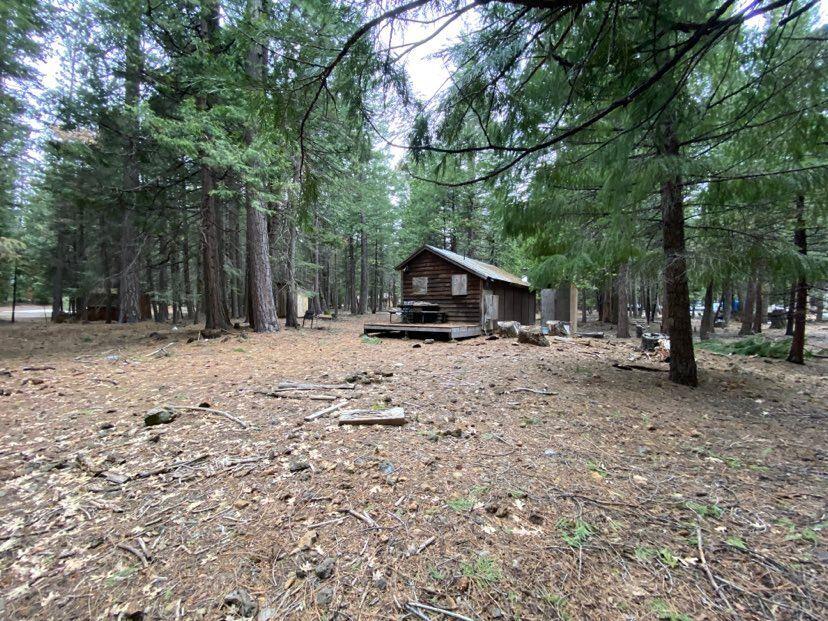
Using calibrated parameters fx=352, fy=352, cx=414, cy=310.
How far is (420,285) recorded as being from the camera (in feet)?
51.8

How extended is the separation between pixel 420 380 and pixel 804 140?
5488 millimetres

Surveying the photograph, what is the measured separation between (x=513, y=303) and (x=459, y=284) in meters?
4.86

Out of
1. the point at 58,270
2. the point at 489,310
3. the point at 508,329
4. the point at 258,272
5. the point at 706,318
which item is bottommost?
the point at 508,329

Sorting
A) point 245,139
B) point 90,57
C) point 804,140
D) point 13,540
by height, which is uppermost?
point 90,57

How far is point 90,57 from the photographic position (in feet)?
30.6

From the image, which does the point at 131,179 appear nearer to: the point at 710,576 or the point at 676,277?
the point at 676,277

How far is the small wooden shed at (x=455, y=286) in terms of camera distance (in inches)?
569

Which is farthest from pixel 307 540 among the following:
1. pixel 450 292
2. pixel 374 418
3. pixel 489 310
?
pixel 489 310

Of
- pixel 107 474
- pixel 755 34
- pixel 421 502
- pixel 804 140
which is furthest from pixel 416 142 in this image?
pixel 804 140

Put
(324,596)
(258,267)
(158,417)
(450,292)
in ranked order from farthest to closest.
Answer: (450,292) < (258,267) < (158,417) < (324,596)

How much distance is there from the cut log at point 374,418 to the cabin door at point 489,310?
34.5ft

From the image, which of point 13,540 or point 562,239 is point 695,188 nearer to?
point 562,239

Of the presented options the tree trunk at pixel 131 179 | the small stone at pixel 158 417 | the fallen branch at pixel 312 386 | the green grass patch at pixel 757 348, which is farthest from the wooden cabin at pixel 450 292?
the small stone at pixel 158 417

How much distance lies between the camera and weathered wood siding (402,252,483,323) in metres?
14.5
